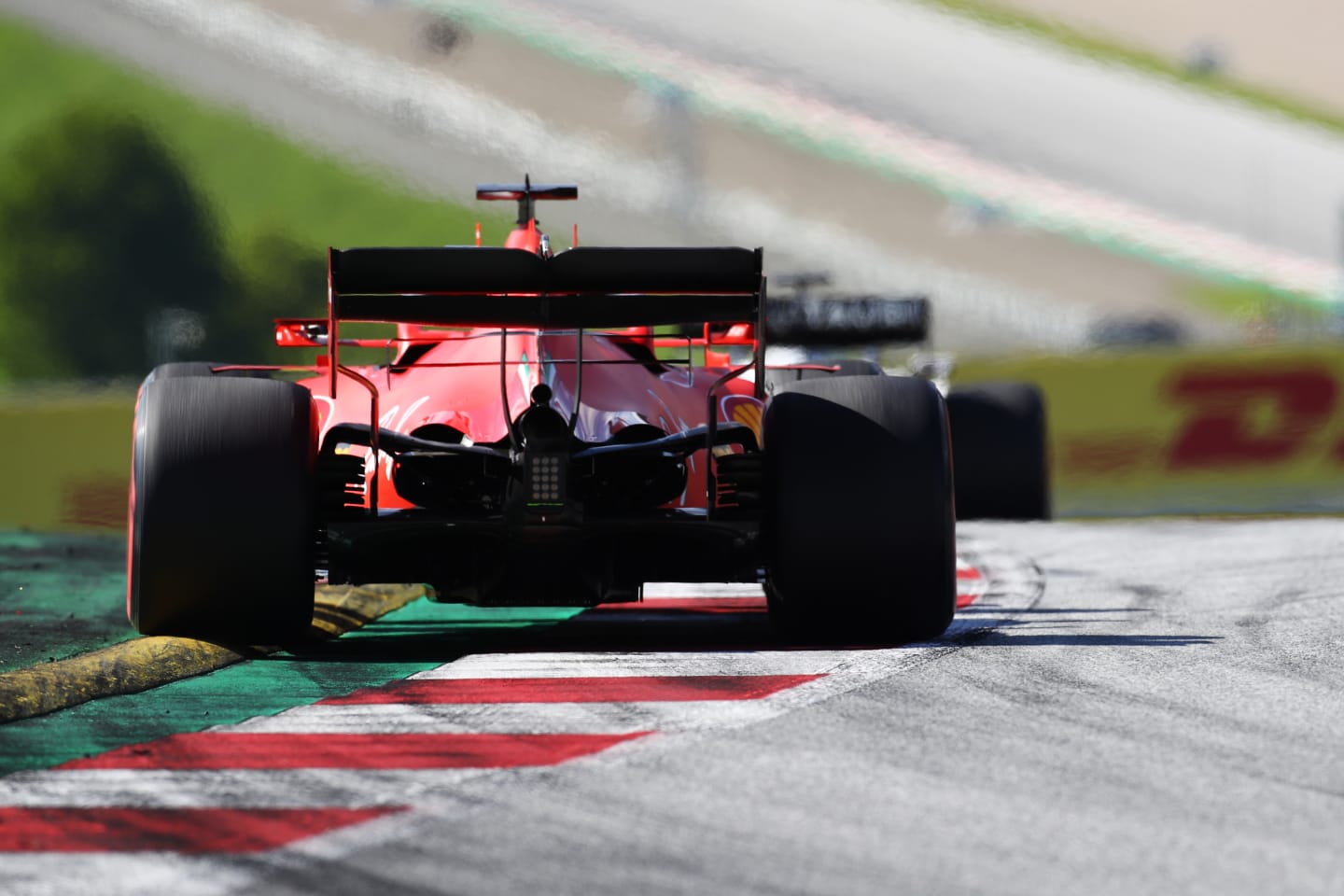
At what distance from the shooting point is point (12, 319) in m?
74.9

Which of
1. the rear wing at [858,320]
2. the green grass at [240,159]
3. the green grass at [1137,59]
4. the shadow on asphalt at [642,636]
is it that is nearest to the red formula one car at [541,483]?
the shadow on asphalt at [642,636]

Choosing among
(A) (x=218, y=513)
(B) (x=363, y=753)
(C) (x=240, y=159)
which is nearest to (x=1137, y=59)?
(A) (x=218, y=513)

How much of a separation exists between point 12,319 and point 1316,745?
73613mm

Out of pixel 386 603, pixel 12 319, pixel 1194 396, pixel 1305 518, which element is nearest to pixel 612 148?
pixel 12 319

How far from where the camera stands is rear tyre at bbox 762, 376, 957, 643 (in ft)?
25.3

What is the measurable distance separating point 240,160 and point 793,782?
78708 millimetres

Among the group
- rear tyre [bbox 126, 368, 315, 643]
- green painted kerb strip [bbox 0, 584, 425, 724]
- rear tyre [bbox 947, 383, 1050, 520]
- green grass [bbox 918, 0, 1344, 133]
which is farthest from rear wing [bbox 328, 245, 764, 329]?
green grass [bbox 918, 0, 1344, 133]

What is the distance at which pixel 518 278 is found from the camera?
26.1 ft

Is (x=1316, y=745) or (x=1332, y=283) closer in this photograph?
(x=1316, y=745)

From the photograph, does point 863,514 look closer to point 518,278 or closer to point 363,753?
point 518,278

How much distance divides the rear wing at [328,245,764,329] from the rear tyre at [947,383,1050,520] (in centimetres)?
886

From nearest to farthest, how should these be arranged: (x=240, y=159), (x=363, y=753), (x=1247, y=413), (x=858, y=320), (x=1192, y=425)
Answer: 1. (x=363, y=753)
2. (x=858, y=320)
3. (x=1247, y=413)
4. (x=1192, y=425)
5. (x=240, y=159)

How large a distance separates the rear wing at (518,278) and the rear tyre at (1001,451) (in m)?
8.86

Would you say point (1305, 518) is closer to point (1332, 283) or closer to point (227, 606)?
point (227, 606)
